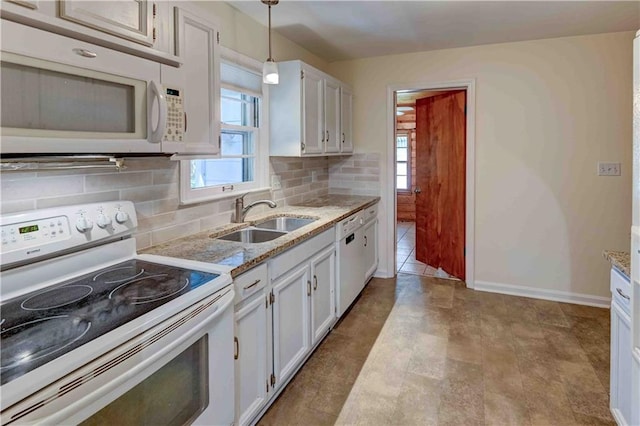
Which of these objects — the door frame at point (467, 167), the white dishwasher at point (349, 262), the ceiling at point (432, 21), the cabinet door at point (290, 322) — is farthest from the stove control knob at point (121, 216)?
the door frame at point (467, 167)

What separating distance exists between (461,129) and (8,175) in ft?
12.3

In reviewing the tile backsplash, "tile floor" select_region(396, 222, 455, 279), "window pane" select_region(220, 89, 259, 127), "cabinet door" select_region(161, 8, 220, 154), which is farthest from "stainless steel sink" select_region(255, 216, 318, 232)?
"tile floor" select_region(396, 222, 455, 279)

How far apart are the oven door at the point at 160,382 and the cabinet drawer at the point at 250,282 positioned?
129 millimetres

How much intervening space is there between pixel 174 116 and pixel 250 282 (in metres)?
0.77

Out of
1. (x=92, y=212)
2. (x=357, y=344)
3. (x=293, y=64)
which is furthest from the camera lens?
(x=293, y=64)

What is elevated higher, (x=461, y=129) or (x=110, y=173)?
(x=461, y=129)

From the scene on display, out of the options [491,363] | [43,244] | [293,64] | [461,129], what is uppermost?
[293,64]

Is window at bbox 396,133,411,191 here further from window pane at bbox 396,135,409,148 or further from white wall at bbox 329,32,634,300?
white wall at bbox 329,32,634,300

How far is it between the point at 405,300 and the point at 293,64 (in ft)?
7.44

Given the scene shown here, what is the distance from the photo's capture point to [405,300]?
3.61 metres

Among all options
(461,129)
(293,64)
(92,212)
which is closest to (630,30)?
(461,129)

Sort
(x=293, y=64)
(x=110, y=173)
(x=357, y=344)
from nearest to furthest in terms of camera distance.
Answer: (x=110, y=173), (x=357, y=344), (x=293, y=64)

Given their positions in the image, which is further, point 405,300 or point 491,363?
point 405,300

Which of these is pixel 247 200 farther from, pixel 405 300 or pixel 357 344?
pixel 405 300
